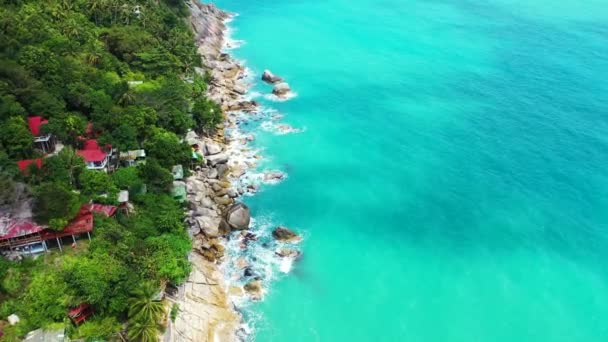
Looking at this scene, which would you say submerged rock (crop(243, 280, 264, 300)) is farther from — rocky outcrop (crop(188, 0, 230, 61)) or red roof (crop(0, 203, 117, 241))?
rocky outcrop (crop(188, 0, 230, 61))

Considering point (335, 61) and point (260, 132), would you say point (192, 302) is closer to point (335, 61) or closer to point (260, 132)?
point (260, 132)

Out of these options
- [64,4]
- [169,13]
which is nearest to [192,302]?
[64,4]

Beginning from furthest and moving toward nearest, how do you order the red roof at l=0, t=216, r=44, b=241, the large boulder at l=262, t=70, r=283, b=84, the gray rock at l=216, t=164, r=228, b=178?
1. the large boulder at l=262, t=70, r=283, b=84
2. the gray rock at l=216, t=164, r=228, b=178
3. the red roof at l=0, t=216, r=44, b=241

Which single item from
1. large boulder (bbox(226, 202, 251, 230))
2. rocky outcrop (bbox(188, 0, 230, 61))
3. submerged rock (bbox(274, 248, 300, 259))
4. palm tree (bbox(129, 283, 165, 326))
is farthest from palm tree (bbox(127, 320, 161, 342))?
rocky outcrop (bbox(188, 0, 230, 61))

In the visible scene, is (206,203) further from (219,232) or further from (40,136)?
(40,136)

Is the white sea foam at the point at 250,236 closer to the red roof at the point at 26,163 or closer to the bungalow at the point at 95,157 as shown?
the bungalow at the point at 95,157

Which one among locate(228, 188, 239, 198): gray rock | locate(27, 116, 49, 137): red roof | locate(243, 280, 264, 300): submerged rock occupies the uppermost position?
locate(27, 116, 49, 137): red roof
